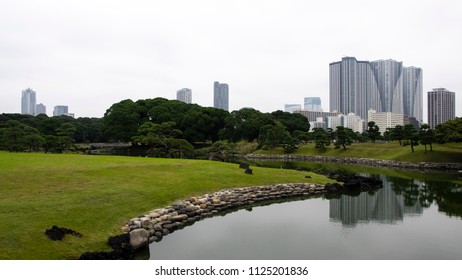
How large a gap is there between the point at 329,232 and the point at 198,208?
6795mm

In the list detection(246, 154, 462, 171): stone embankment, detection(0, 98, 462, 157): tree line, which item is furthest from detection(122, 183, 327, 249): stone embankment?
detection(246, 154, 462, 171): stone embankment

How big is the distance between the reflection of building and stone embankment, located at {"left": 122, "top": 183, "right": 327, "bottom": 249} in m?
3.18

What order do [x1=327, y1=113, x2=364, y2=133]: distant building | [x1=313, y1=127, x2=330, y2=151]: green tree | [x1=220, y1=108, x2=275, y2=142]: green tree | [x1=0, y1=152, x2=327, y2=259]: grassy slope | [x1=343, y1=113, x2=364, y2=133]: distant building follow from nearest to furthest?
[x1=0, y1=152, x2=327, y2=259]: grassy slope
[x1=313, y1=127, x2=330, y2=151]: green tree
[x1=220, y1=108, x2=275, y2=142]: green tree
[x1=343, y1=113, x2=364, y2=133]: distant building
[x1=327, y1=113, x2=364, y2=133]: distant building

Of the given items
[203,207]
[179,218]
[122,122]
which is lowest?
[179,218]

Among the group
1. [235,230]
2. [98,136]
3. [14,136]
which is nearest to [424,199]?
[235,230]

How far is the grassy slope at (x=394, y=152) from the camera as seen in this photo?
4925 cm

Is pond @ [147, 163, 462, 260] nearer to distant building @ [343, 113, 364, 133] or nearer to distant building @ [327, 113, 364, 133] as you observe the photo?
distant building @ [343, 113, 364, 133]

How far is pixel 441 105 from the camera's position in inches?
7313

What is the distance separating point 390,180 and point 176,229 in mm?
26825

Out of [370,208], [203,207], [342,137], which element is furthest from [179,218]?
[342,137]

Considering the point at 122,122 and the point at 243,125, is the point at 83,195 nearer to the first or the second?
the point at 243,125

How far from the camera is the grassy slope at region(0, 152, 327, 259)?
11.5 meters

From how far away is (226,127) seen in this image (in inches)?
3086

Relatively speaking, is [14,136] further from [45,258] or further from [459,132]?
[459,132]
